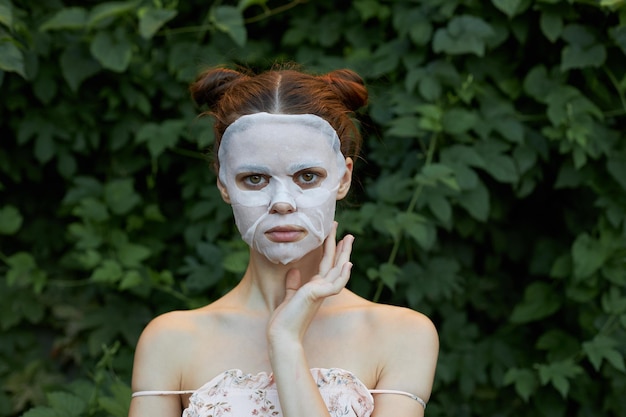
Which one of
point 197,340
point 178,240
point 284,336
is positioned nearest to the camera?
point 284,336

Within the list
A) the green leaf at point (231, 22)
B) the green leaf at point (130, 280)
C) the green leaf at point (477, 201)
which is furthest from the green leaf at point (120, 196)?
the green leaf at point (477, 201)

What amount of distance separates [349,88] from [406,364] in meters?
0.64

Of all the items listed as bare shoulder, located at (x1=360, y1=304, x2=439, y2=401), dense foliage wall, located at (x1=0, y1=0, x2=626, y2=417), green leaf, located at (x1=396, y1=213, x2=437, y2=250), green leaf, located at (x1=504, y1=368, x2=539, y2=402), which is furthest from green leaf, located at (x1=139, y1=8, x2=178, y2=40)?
green leaf, located at (x1=504, y1=368, x2=539, y2=402)

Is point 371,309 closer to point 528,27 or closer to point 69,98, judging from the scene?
point 528,27

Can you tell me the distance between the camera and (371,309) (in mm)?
2166

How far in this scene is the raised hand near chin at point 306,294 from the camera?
1.97 m

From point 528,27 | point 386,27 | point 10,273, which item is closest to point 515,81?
point 528,27

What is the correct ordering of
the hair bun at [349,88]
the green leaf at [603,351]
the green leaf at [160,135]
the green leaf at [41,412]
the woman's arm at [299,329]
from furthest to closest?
the green leaf at [160,135], the green leaf at [603,351], the green leaf at [41,412], the hair bun at [349,88], the woman's arm at [299,329]

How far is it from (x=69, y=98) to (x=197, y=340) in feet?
5.14

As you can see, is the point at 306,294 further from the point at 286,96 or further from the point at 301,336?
the point at 286,96

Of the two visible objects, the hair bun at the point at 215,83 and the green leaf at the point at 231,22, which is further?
the green leaf at the point at 231,22

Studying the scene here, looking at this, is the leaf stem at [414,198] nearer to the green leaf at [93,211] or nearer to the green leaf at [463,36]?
the green leaf at [463,36]

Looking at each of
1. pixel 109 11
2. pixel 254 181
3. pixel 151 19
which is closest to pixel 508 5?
pixel 151 19

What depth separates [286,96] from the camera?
2.10 metres
